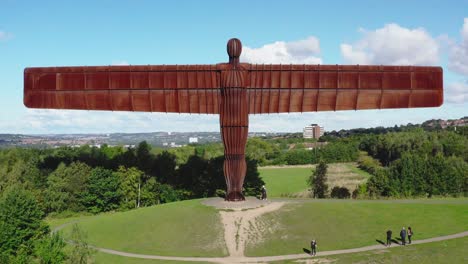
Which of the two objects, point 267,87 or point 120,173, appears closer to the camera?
point 267,87

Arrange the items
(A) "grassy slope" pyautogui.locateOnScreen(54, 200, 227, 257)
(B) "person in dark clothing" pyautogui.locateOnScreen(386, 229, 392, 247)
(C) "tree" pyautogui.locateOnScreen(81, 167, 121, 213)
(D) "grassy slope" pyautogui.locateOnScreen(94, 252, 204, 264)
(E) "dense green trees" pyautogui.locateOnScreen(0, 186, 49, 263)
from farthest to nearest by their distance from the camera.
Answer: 1. (C) "tree" pyautogui.locateOnScreen(81, 167, 121, 213)
2. (E) "dense green trees" pyautogui.locateOnScreen(0, 186, 49, 263)
3. (A) "grassy slope" pyautogui.locateOnScreen(54, 200, 227, 257)
4. (B) "person in dark clothing" pyautogui.locateOnScreen(386, 229, 392, 247)
5. (D) "grassy slope" pyautogui.locateOnScreen(94, 252, 204, 264)

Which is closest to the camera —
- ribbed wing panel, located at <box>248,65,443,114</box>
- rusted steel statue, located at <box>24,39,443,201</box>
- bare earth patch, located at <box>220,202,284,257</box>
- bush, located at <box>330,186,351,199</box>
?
bare earth patch, located at <box>220,202,284,257</box>

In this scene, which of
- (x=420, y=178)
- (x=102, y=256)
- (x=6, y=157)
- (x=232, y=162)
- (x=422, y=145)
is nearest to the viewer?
(x=102, y=256)

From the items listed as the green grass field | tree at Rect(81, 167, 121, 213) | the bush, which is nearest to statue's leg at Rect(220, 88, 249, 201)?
the bush

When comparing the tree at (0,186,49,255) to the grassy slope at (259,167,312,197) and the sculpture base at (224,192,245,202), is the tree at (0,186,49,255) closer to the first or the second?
the sculpture base at (224,192,245,202)

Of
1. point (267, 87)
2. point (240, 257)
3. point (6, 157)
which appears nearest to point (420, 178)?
point (267, 87)

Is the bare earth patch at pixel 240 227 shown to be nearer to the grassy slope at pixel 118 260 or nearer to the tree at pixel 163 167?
the grassy slope at pixel 118 260

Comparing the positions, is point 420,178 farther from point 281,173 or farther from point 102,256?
point 281,173

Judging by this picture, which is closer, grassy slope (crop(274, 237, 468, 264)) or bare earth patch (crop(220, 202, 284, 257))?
Result: grassy slope (crop(274, 237, 468, 264))

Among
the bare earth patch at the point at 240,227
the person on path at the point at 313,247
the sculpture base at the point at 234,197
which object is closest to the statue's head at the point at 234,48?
the sculpture base at the point at 234,197

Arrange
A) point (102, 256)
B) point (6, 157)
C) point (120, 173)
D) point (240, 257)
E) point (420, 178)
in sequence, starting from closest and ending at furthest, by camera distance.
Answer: point (240, 257)
point (102, 256)
point (420, 178)
point (120, 173)
point (6, 157)
